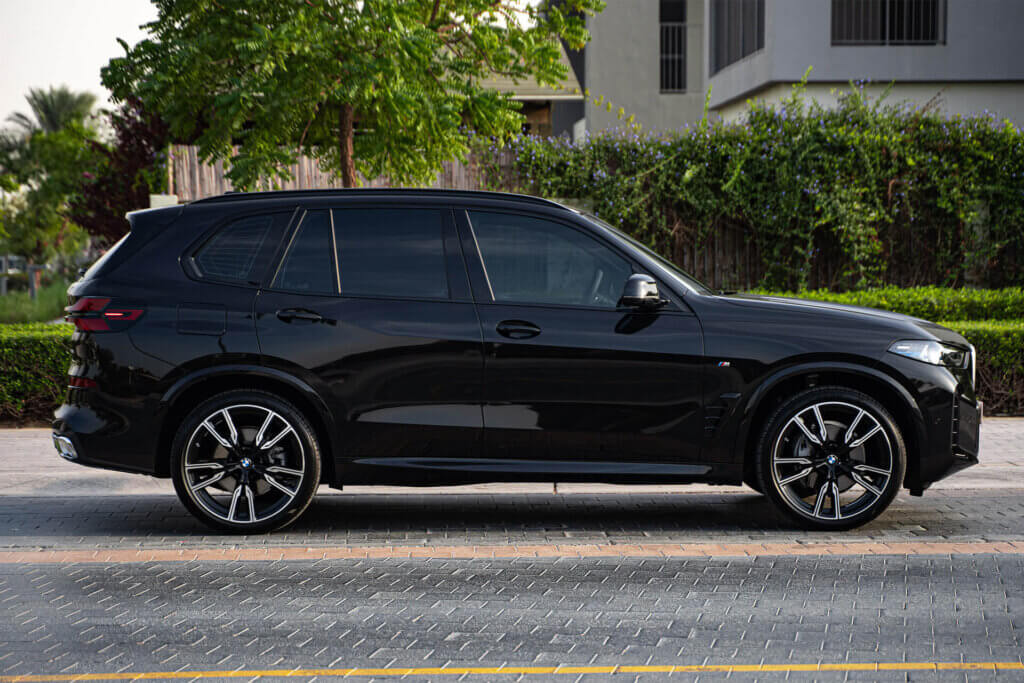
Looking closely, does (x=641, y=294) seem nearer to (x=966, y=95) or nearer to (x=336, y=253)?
(x=336, y=253)

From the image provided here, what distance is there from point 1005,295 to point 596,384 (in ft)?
26.7

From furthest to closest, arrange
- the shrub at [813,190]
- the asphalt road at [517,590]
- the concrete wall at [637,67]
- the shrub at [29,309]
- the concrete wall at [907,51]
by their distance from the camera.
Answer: the concrete wall at [637,67]
the concrete wall at [907,51]
the shrub at [29,309]
the shrub at [813,190]
the asphalt road at [517,590]

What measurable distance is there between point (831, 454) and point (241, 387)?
329cm

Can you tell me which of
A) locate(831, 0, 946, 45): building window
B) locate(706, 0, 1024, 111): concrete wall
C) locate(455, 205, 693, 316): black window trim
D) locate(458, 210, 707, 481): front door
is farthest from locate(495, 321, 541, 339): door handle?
locate(831, 0, 946, 45): building window

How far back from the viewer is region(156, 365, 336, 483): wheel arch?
6258 mm

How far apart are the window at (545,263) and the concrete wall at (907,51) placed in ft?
53.9

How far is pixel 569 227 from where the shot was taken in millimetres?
6457

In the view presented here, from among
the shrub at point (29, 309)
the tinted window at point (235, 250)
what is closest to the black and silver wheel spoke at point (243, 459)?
the tinted window at point (235, 250)

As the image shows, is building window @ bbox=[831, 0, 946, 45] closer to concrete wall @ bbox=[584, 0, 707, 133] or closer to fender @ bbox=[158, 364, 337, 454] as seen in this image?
concrete wall @ bbox=[584, 0, 707, 133]

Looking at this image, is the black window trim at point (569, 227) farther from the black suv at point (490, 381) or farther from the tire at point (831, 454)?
the tire at point (831, 454)

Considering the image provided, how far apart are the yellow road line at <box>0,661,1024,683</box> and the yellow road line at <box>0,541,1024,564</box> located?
175cm

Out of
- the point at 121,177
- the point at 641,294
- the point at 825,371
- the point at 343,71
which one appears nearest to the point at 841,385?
the point at 825,371

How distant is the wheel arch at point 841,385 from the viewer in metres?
6.21

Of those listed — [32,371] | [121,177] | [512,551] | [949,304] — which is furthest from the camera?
[121,177]
